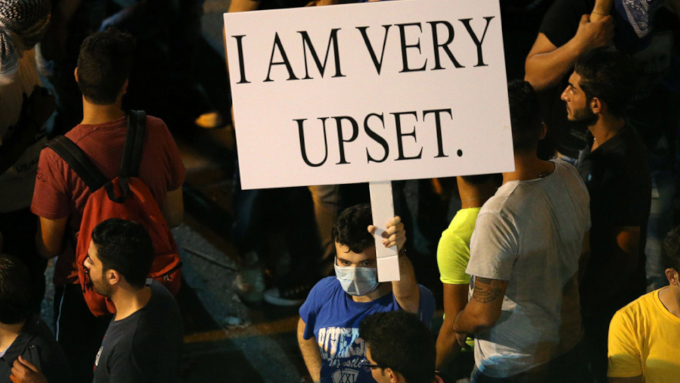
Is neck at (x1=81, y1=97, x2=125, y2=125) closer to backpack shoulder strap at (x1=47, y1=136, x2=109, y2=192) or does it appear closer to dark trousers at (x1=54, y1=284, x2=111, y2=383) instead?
backpack shoulder strap at (x1=47, y1=136, x2=109, y2=192)

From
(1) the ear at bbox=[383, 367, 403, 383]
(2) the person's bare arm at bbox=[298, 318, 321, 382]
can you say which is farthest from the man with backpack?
(1) the ear at bbox=[383, 367, 403, 383]

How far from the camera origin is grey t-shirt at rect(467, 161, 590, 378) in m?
2.69

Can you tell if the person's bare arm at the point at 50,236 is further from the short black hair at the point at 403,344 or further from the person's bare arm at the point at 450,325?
the person's bare arm at the point at 450,325

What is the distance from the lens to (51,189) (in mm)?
2699

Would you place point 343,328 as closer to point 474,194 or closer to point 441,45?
point 474,194

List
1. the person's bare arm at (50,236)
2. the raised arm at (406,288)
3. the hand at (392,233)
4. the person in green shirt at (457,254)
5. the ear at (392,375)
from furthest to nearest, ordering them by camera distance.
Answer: the person in green shirt at (457,254), the person's bare arm at (50,236), the raised arm at (406,288), the ear at (392,375), the hand at (392,233)

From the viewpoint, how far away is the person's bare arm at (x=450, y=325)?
297 cm

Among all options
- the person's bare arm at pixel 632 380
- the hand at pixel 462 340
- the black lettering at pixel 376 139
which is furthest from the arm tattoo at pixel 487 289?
the black lettering at pixel 376 139

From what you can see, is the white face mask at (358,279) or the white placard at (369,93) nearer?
the white placard at (369,93)

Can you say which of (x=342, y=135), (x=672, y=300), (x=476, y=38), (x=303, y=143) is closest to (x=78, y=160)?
(x=303, y=143)

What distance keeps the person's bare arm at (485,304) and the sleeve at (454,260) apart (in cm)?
17

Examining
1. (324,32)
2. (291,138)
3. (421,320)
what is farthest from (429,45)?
(421,320)

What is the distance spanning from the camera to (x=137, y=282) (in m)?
2.50

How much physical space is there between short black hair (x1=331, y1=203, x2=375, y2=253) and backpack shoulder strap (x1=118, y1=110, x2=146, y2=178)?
811mm
